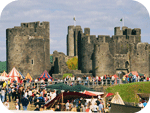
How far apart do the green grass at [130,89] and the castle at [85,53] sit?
11.6m

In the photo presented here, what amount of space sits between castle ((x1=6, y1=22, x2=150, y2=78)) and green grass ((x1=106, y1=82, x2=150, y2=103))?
11.6 m

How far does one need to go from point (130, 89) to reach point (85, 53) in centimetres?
1981

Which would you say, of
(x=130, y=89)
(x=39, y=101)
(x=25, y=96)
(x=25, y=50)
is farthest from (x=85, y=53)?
(x=39, y=101)

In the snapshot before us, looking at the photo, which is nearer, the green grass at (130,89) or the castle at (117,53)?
the green grass at (130,89)

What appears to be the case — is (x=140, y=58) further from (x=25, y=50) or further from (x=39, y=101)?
(x=39, y=101)

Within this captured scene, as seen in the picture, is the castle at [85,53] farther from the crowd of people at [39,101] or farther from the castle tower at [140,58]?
the crowd of people at [39,101]

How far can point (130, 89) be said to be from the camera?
3950 cm

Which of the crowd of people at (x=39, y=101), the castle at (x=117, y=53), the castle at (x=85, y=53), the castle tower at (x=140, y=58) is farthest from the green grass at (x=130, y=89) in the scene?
the castle tower at (x=140, y=58)

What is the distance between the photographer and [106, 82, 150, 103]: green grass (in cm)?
3788

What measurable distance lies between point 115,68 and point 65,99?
92.7ft

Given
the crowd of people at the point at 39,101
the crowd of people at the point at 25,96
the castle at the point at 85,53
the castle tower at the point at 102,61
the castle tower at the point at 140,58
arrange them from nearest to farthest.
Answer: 1. the crowd of people at the point at 39,101
2. the crowd of people at the point at 25,96
3. the castle tower at the point at 102,61
4. the castle at the point at 85,53
5. the castle tower at the point at 140,58

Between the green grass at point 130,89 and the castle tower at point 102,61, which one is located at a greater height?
the castle tower at point 102,61

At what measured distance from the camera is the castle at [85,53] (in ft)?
174

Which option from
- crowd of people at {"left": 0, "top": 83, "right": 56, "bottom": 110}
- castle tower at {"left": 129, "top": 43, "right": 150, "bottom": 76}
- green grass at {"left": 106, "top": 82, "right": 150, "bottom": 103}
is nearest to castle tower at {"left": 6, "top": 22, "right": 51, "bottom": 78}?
castle tower at {"left": 129, "top": 43, "right": 150, "bottom": 76}
